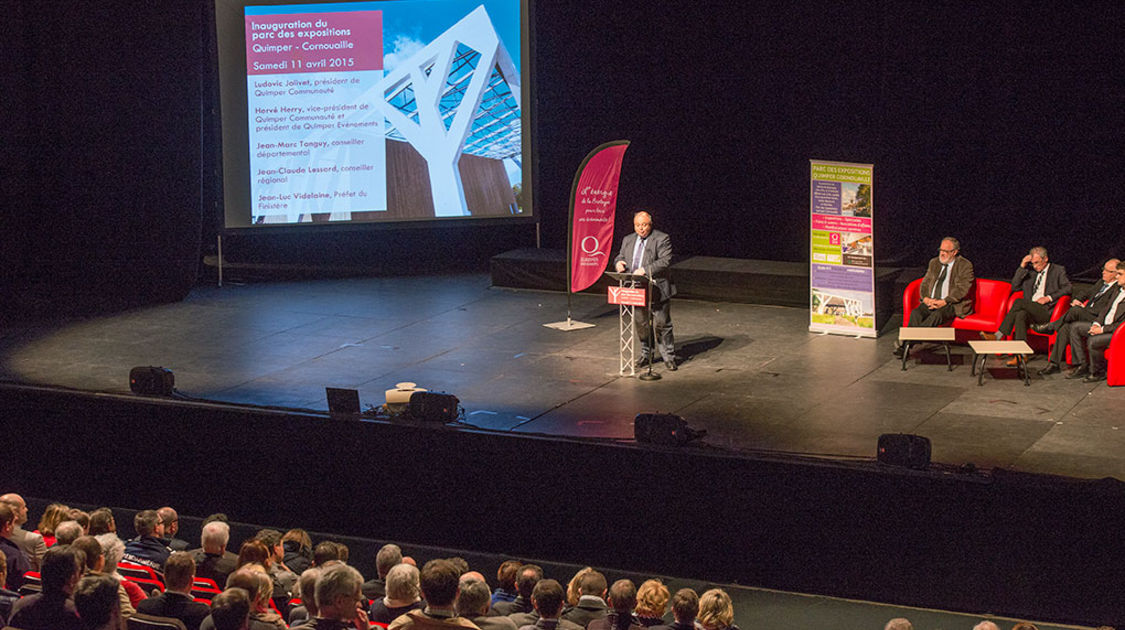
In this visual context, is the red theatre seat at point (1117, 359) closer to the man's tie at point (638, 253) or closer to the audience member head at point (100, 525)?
the man's tie at point (638, 253)

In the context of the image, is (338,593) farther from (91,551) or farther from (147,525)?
(147,525)

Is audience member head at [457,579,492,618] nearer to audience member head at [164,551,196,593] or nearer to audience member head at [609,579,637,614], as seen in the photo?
audience member head at [609,579,637,614]

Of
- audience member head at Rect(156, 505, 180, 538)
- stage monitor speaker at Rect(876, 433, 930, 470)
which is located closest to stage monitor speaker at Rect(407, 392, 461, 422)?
audience member head at Rect(156, 505, 180, 538)

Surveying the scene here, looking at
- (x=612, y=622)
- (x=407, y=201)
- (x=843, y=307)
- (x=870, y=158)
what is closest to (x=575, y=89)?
(x=407, y=201)

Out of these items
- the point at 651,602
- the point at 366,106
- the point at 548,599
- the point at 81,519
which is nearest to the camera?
the point at 548,599

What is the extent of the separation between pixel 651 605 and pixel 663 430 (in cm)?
253

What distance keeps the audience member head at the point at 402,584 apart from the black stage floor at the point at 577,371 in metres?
3.53

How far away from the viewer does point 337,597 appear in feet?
14.2

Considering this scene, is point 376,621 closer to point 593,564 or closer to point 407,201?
point 593,564

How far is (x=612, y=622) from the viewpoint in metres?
5.30

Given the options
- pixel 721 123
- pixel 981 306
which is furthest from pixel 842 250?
pixel 721 123

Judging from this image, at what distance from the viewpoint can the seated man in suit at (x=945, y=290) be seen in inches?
427

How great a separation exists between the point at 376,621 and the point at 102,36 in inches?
376

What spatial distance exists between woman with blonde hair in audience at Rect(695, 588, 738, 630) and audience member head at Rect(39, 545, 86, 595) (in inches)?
87.9
